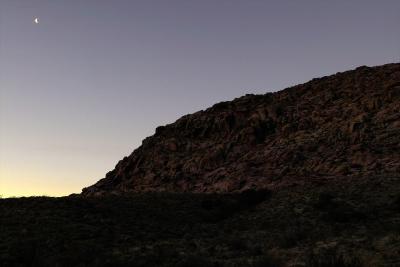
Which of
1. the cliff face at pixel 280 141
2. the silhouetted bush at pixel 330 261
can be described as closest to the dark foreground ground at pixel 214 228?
the silhouetted bush at pixel 330 261

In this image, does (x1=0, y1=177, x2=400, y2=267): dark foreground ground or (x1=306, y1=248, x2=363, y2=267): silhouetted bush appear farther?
(x1=0, y1=177, x2=400, y2=267): dark foreground ground

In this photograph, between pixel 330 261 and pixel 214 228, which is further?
pixel 214 228

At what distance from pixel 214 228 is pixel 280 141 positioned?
23.3 m

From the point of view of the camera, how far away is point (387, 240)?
2186 cm

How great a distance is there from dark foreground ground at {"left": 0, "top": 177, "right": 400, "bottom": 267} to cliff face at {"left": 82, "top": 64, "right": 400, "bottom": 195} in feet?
17.7

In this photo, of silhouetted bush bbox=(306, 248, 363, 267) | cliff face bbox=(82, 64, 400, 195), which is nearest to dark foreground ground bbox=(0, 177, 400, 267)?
silhouetted bush bbox=(306, 248, 363, 267)

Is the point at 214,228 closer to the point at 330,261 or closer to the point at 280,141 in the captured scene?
the point at 330,261

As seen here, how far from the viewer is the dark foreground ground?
72.0ft

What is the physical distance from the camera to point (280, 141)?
2255 inches

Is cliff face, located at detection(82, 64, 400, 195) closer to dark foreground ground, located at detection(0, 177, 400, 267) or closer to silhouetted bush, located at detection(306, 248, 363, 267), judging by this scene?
dark foreground ground, located at detection(0, 177, 400, 267)

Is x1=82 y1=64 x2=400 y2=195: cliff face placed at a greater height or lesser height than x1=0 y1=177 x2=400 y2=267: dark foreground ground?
greater

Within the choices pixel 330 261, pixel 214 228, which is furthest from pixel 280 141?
pixel 330 261

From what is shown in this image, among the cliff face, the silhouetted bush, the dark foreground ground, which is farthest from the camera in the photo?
the cliff face

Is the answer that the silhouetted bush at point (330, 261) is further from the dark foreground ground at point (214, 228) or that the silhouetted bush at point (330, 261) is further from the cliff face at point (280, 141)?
the cliff face at point (280, 141)
